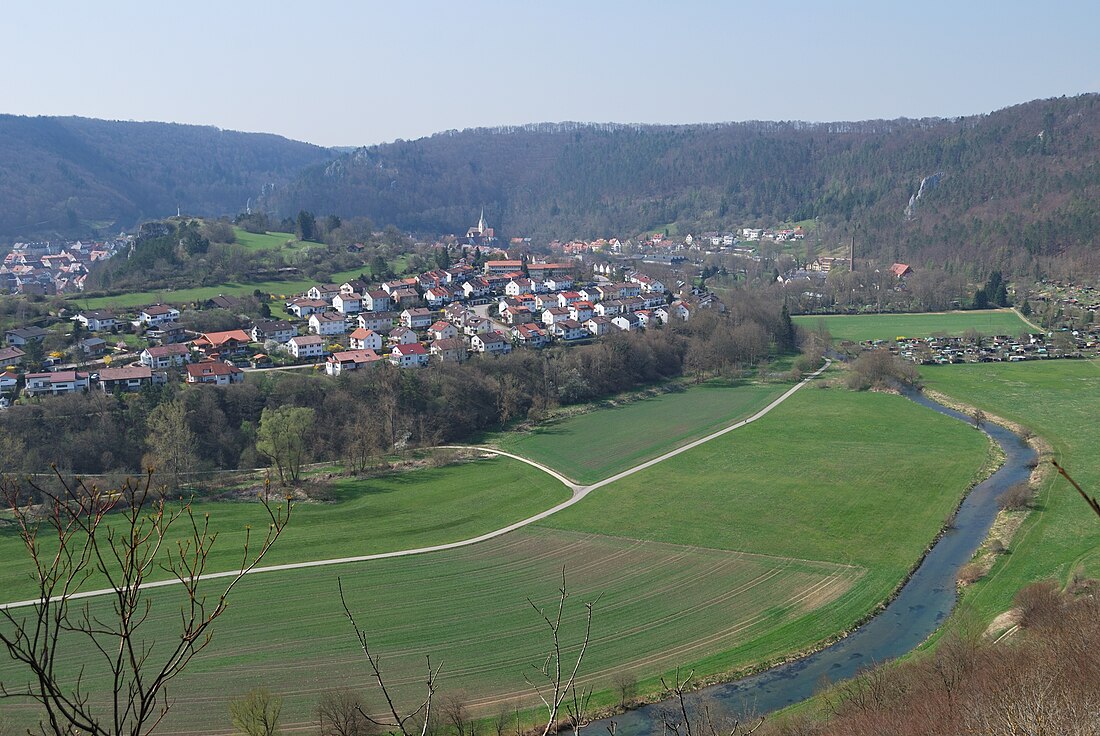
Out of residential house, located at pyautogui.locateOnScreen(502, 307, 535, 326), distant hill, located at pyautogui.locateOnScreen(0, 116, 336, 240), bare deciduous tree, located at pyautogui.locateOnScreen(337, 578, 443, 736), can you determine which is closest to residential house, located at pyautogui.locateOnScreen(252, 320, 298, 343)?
residential house, located at pyautogui.locateOnScreen(502, 307, 535, 326)

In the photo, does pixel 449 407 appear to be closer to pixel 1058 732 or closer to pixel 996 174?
pixel 1058 732

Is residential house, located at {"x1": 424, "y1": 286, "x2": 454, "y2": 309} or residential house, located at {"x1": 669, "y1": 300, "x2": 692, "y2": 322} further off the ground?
residential house, located at {"x1": 424, "y1": 286, "x2": 454, "y2": 309}

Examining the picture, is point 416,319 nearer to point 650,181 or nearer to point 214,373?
point 214,373

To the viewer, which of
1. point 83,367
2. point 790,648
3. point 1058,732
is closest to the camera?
point 1058,732

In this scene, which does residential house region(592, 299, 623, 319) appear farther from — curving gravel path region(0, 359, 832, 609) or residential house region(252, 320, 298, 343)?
residential house region(252, 320, 298, 343)

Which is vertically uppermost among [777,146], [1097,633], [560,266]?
[777,146]

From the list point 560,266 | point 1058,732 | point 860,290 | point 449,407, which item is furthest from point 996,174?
point 1058,732

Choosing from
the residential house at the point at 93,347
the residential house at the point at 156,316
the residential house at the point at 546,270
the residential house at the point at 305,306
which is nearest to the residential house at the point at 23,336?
the residential house at the point at 93,347
